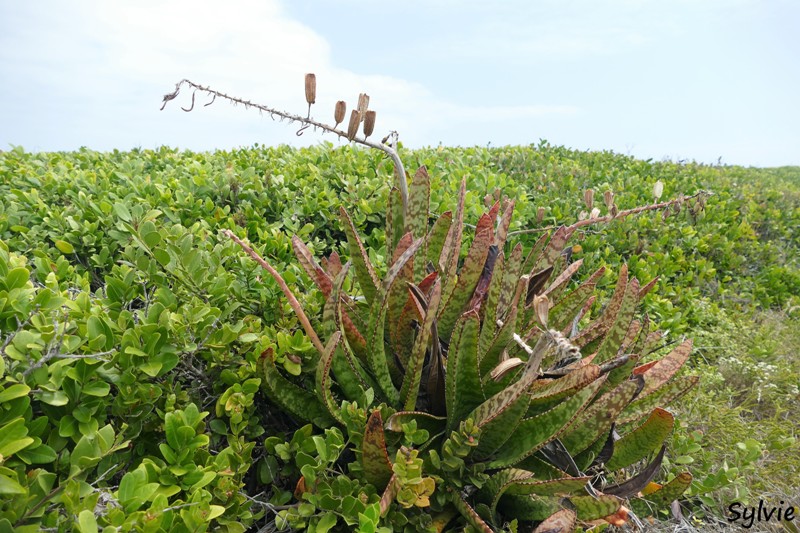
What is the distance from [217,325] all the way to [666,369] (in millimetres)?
1716

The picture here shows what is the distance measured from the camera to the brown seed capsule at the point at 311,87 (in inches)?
76.0

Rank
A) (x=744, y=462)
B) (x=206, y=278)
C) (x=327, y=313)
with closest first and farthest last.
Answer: (x=327, y=313), (x=206, y=278), (x=744, y=462)

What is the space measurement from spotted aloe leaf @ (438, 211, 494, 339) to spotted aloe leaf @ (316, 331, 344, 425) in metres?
0.47

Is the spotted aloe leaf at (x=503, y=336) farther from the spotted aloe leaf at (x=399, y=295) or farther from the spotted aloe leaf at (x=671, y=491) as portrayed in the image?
the spotted aloe leaf at (x=671, y=491)

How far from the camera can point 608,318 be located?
226 centimetres

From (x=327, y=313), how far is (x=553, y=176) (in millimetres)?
5068

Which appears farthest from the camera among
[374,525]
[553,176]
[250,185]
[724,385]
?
[553,176]

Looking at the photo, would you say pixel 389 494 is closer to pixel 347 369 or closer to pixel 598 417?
pixel 347 369

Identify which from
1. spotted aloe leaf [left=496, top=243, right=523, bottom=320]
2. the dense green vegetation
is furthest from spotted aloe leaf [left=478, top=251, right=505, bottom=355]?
the dense green vegetation

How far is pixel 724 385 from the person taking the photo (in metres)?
4.30

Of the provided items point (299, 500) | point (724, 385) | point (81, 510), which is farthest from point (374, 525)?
point (724, 385)

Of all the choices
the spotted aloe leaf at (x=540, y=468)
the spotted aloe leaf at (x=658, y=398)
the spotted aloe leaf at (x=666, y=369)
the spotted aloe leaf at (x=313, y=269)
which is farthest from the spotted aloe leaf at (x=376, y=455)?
the spotted aloe leaf at (x=666, y=369)

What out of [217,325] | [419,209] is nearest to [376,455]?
[217,325]

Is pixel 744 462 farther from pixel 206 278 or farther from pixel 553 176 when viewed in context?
pixel 553 176
